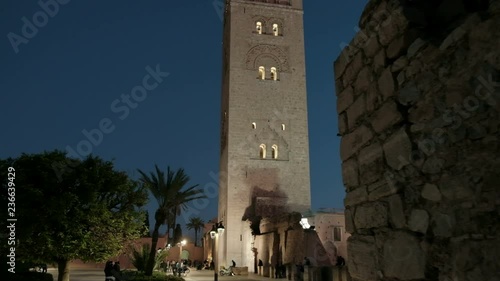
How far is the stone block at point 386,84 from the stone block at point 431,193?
2.10 ft

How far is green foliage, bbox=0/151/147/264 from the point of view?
11.4 metres

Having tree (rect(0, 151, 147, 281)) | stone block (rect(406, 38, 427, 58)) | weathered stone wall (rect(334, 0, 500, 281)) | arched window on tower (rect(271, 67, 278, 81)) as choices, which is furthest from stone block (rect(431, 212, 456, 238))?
arched window on tower (rect(271, 67, 278, 81))

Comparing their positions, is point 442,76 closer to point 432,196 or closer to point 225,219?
point 432,196

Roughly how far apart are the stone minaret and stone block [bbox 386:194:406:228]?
24.8 metres

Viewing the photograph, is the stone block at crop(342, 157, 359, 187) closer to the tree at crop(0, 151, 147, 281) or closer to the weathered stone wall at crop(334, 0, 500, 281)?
the weathered stone wall at crop(334, 0, 500, 281)

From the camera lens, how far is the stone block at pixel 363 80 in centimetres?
275

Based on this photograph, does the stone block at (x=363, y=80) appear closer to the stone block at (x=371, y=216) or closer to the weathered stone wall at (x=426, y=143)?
the weathered stone wall at (x=426, y=143)

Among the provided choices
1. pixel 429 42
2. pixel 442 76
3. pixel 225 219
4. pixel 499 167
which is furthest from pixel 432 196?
pixel 225 219

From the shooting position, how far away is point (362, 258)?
105 inches

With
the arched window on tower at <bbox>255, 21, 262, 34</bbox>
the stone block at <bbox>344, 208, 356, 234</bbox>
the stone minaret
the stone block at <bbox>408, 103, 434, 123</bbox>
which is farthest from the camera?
the arched window on tower at <bbox>255, 21, 262, 34</bbox>

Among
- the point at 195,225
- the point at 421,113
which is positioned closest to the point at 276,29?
the point at 195,225

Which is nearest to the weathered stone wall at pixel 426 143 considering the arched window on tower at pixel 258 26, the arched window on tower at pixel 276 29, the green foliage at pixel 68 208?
the green foliage at pixel 68 208

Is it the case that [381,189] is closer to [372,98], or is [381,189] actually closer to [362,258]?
[362,258]

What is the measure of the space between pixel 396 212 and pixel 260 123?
28221mm
